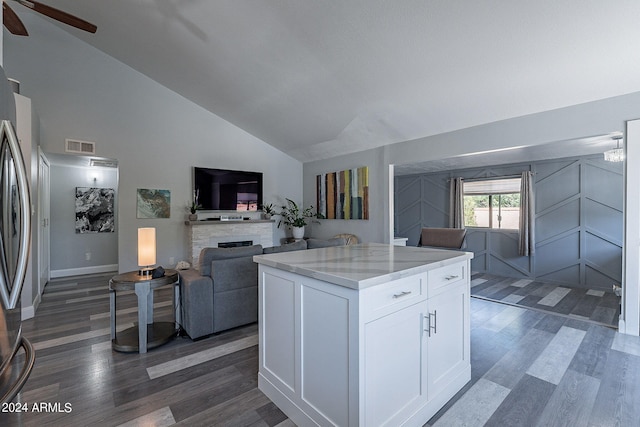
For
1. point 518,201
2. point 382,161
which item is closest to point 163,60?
point 382,161

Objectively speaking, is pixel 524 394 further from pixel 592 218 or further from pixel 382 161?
pixel 592 218

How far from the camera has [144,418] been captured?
1.76 meters

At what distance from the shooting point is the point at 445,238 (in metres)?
5.41

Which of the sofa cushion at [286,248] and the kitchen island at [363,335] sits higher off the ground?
the sofa cushion at [286,248]

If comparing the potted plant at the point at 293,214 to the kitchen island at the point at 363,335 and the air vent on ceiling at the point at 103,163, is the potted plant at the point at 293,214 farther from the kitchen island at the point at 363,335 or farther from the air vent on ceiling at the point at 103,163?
the kitchen island at the point at 363,335

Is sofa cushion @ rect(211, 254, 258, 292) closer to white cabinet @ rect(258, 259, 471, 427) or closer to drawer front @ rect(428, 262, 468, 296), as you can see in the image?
white cabinet @ rect(258, 259, 471, 427)

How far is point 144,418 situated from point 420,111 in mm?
4211

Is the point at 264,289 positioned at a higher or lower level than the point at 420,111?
lower

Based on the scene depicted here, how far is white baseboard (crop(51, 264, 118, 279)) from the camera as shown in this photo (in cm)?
540

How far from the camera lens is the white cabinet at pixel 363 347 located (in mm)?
1396

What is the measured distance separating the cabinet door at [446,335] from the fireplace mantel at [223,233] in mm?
4362

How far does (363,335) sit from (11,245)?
141 cm

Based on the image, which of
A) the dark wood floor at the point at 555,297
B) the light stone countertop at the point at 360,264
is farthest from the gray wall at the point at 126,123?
the dark wood floor at the point at 555,297

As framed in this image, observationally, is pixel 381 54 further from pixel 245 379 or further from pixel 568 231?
pixel 568 231
